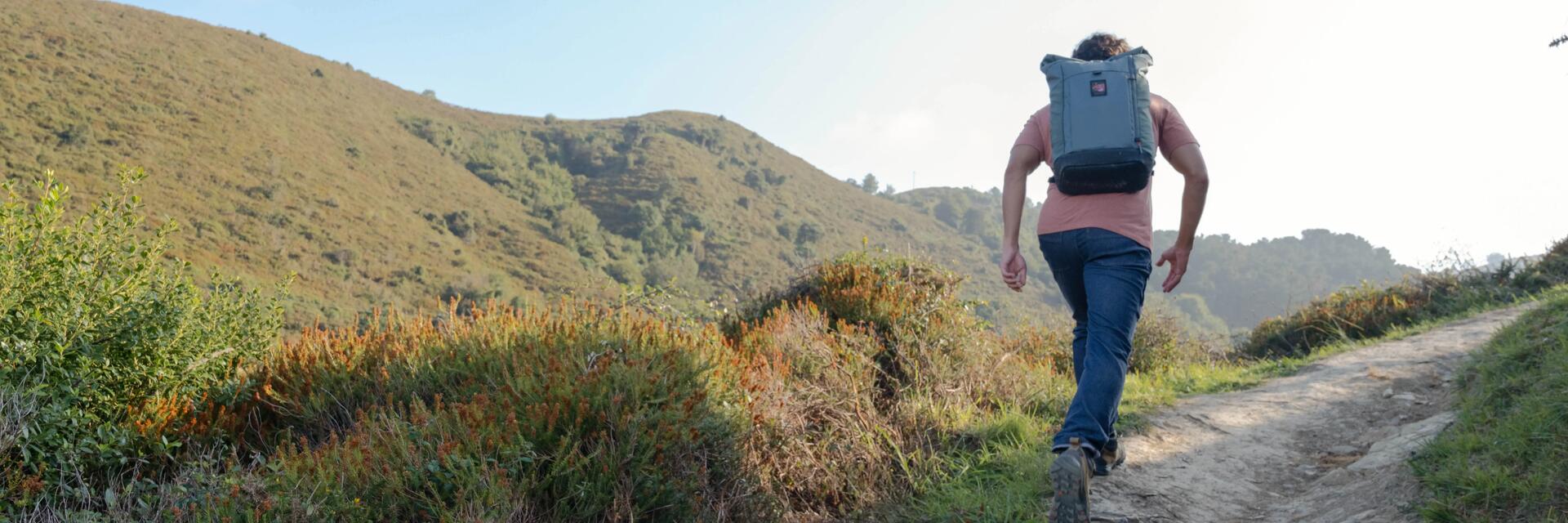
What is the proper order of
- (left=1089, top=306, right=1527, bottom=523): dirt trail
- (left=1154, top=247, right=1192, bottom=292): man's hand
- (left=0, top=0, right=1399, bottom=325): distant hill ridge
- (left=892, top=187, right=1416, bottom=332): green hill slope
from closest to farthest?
(left=1154, top=247, right=1192, bottom=292): man's hand, (left=1089, top=306, right=1527, bottom=523): dirt trail, (left=0, top=0, right=1399, bottom=325): distant hill ridge, (left=892, top=187, right=1416, bottom=332): green hill slope

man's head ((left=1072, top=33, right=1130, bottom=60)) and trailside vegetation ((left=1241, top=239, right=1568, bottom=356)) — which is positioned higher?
man's head ((left=1072, top=33, right=1130, bottom=60))

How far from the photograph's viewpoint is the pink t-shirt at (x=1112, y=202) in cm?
296

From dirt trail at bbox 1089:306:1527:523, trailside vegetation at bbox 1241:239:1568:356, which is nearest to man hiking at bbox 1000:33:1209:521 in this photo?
dirt trail at bbox 1089:306:1527:523

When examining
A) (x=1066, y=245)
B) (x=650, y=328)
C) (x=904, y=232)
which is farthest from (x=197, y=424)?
(x=904, y=232)

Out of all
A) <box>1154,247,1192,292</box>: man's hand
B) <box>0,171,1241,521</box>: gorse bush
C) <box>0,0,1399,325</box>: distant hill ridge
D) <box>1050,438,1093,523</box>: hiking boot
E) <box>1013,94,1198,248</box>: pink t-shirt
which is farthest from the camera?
<box>0,0,1399,325</box>: distant hill ridge

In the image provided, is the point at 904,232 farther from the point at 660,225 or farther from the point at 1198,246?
the point at 1198,246

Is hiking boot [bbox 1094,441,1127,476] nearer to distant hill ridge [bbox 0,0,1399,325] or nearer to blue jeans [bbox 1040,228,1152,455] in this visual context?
blue jeans [bbox 1040,228,1152,455]

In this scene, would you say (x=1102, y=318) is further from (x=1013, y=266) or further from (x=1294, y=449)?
(x=1294, y=449)

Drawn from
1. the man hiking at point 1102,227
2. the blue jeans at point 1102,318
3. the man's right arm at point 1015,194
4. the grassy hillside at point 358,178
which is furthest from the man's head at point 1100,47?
the grassy hillside at point 358,178

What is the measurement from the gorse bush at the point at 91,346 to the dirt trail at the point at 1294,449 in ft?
13.3

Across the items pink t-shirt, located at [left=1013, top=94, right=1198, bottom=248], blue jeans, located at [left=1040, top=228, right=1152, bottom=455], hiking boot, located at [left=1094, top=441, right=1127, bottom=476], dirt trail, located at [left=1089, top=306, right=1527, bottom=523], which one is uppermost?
pink t-shirt, located at [left=1013, top=94, right=1198, bottom=248]

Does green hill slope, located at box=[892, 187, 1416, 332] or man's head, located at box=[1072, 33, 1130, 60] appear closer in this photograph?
man's head, located at box=[1072, 33, 1130, 60]

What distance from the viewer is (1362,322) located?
1108 centimetres

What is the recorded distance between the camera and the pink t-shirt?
2.96 metres
